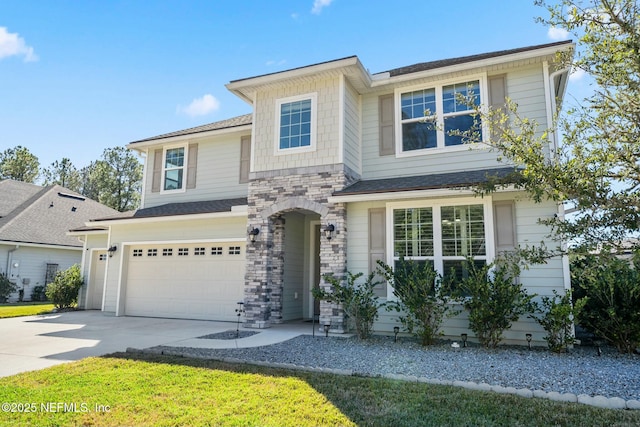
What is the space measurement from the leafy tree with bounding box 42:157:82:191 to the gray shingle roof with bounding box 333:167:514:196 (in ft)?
127

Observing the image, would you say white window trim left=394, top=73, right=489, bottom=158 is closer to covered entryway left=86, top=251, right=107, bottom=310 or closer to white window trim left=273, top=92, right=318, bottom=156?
white window trim left=273, top=92, right=318, bottom=156

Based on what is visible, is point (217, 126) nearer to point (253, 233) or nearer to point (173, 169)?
point (173, 169)

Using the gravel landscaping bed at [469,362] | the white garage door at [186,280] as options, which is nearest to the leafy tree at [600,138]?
the gravel landscaping bed at [469,362]

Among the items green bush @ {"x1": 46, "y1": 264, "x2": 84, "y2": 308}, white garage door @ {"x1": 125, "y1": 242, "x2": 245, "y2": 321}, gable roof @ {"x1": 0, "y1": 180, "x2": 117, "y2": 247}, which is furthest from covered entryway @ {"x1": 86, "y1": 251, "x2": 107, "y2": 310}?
gable roof @ {"x1": 0, "y1": 180, "x2": 117, "y2": 247}

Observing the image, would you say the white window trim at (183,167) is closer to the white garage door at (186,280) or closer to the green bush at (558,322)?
the white garage door at (186,280)

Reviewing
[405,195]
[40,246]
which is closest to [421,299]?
[405,195]

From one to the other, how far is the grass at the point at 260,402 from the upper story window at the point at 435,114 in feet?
20.3

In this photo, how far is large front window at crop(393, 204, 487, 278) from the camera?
8617 mm

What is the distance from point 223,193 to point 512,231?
8543 millimetres

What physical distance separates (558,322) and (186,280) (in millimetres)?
9782

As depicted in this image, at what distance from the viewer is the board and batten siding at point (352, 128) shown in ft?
32.8

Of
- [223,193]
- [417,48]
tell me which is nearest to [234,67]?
[223,193]

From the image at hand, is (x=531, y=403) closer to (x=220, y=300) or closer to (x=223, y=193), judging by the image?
(x=220, y=300)

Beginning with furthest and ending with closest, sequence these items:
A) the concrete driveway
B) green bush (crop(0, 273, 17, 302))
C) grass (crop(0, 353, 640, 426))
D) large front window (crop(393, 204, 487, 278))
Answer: green bush (crop(0, 273, 17, 302)) → large front window (crop(393, 204, 487, 278)) → the concrete driveway → grass (crop(0, 353, 640, 426))
